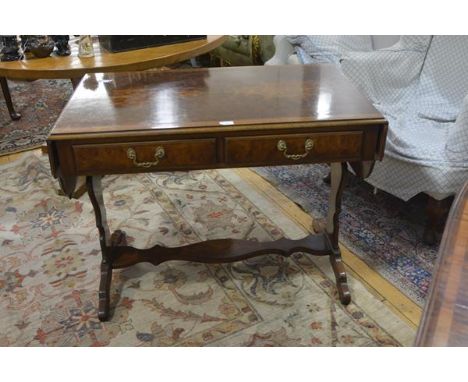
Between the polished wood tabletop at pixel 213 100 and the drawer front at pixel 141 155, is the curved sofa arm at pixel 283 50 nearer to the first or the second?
the polished wood tabletop at pixel 213 100

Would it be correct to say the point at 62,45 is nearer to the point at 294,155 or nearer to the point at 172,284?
the point at 172,284

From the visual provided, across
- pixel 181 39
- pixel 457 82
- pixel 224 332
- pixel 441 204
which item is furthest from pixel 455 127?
pixel 181 39

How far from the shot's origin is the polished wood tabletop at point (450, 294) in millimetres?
612

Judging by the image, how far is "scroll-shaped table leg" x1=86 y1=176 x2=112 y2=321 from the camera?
69.9 inches

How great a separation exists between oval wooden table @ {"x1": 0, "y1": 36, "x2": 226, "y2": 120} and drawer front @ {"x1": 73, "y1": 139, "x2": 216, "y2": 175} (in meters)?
1.03

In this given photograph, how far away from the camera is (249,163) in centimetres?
149

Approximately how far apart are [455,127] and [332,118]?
0.83 metres

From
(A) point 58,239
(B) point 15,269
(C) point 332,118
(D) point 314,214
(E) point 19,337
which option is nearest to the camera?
(C) point 332,118

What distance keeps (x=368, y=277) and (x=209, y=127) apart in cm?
107

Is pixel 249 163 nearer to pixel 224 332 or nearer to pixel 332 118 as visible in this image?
pixel 332 118

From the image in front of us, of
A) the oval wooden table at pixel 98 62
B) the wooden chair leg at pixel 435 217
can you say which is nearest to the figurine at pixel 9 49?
the oval wooden table at pixel 98 62

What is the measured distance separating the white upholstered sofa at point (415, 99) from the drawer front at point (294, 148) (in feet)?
2.20

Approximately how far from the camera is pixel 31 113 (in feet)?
12.7

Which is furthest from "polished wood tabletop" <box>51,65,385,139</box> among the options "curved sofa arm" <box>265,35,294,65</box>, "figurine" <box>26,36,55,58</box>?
"curved sofa arm" <box>265,35,294,65</box>
